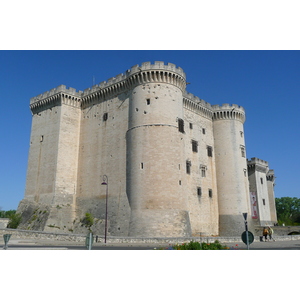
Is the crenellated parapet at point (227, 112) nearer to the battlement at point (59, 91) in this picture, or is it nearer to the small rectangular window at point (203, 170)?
the small rectangular window at point (203, 170)

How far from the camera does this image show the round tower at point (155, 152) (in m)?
28.2

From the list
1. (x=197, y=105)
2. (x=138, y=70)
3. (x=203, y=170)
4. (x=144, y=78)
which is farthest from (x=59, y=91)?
(x=203, y=170)

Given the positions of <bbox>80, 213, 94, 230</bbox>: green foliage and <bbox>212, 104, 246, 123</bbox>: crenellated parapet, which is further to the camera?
<bbox>212, 104, 246, 123</bbox>: crenellated parapet

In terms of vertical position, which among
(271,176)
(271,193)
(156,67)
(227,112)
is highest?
(156,67)

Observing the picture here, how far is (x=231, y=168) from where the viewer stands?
40.1 meters

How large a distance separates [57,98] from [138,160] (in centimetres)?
1419

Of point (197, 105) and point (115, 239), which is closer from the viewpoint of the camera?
point (115, 239)

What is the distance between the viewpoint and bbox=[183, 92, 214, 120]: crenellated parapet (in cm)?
3844

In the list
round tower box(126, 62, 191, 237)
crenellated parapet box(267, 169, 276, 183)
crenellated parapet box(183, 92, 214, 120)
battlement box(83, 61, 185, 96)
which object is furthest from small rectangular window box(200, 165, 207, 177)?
crenellated parapet box(267, 169, 276, 183)

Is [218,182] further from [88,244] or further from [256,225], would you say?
[88,244]

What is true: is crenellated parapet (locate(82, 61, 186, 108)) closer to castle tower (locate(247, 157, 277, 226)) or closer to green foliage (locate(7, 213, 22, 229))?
green foliage (locate(7, 213, 22, 229))

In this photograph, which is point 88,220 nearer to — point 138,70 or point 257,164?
point 138,70

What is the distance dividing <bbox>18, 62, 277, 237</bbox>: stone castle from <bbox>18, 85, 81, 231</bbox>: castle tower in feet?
0.38

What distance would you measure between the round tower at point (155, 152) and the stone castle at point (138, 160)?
91mm
